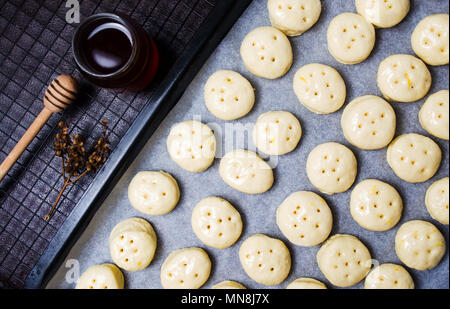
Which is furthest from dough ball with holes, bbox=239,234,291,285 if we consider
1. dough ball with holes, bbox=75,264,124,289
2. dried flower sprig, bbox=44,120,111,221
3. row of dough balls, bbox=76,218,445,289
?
dried flower sprig, bbox=44,120,111,221

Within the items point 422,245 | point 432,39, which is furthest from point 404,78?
point 422,245

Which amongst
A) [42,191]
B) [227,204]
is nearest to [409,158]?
[227,204]

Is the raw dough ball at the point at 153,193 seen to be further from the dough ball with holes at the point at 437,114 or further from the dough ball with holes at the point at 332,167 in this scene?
the dough ball with holes at the point at 437,114

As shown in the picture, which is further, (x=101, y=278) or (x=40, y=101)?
(x=40, y=101)

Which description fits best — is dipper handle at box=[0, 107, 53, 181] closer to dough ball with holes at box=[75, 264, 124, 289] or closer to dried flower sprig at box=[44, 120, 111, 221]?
dried flower sprig at box=[44, 120, 111, 221]

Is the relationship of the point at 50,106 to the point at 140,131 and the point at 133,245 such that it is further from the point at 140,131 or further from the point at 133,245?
the point at 133,245

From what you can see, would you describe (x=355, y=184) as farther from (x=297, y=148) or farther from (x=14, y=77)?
(x=14, y=77)
